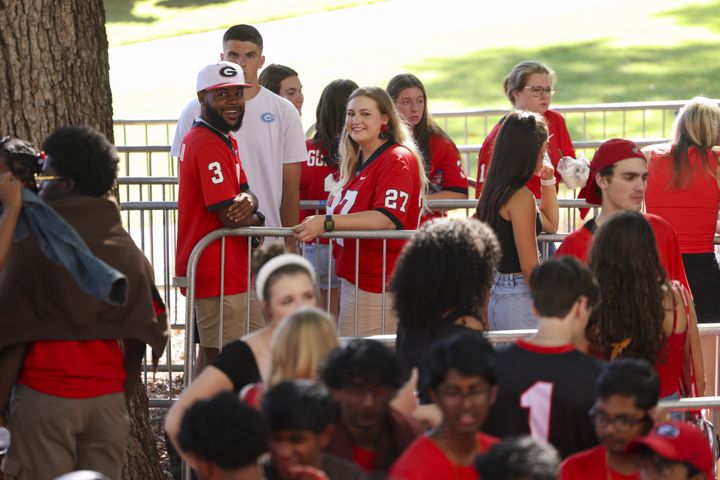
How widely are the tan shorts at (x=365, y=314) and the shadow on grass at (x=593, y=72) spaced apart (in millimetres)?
18550

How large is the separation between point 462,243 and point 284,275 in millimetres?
718

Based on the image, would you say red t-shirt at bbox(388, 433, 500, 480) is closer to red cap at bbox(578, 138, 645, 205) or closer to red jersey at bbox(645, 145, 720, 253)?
red cap at bbox(578, 138, 645, 205)

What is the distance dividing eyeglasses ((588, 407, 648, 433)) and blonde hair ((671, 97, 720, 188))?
3.94 m

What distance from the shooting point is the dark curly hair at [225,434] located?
3.86 metres

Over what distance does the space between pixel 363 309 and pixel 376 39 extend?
85.3ft

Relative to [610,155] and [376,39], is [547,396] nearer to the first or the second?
[610,155]

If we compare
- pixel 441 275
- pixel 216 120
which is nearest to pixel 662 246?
pixel 441 275

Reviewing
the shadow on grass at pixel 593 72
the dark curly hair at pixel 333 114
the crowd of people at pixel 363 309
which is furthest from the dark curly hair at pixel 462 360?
the shadow on grass at pixel 593 72

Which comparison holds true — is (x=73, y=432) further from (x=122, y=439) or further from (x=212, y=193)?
(x=212, y=193)

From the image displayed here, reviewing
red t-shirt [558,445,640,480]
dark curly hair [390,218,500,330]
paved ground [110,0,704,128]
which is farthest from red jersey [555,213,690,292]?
paved ground [110,0,704,128]

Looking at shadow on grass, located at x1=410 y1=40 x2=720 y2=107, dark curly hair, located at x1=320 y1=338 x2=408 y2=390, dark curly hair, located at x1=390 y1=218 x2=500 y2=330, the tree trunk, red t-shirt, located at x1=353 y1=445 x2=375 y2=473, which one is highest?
shadow on grass, located at x1=410 y1=40 x2=720 y2=107

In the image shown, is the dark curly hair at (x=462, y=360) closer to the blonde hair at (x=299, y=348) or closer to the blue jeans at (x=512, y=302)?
the blonde hair at (x=299, y=348)

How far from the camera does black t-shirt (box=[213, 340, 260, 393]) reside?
500cm

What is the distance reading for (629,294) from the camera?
552 centimetres
